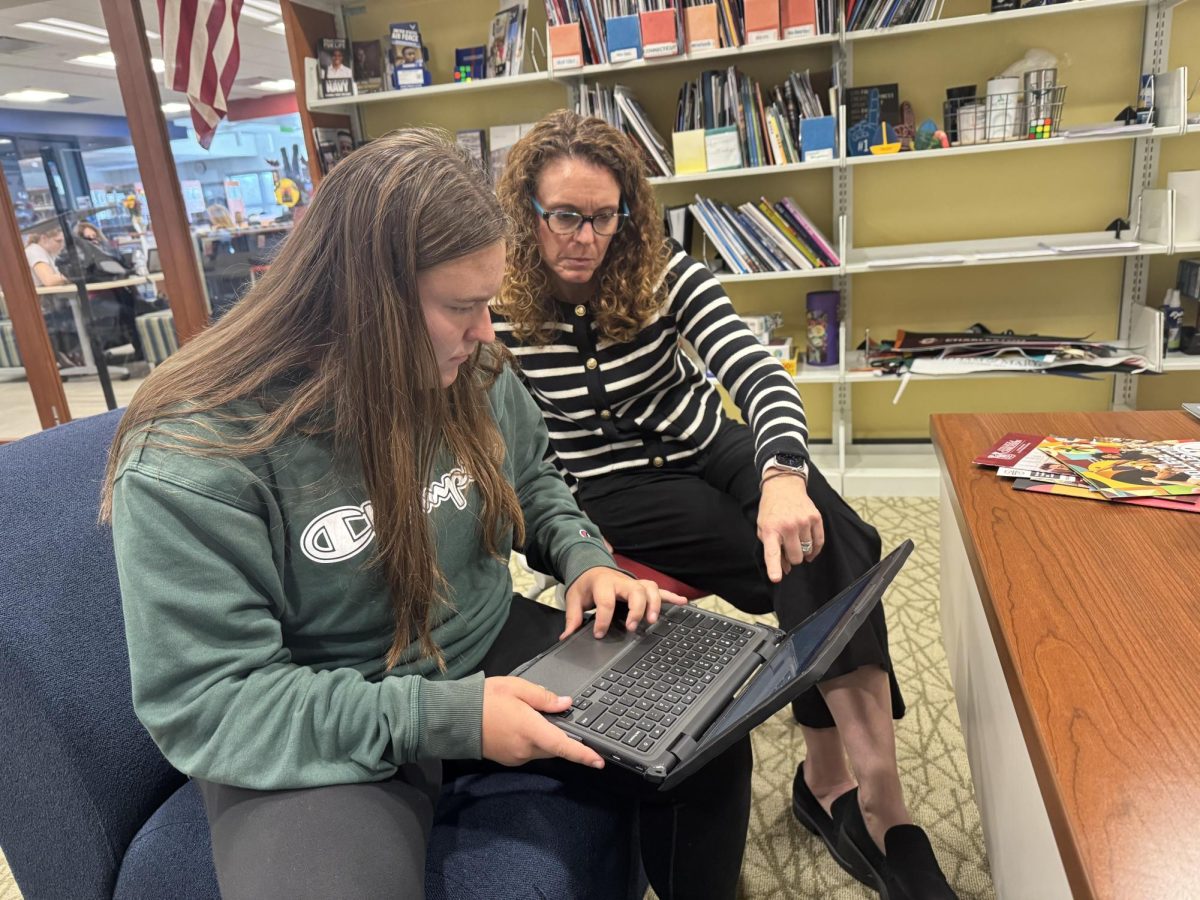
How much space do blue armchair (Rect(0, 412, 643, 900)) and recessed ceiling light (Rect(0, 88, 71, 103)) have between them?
415 cm

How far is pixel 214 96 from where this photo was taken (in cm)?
334

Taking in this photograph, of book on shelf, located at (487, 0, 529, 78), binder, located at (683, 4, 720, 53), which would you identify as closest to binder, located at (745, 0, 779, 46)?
binder, located at (683, 4, 720, 53)

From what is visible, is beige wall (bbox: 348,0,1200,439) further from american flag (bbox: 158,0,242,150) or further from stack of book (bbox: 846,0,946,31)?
american flag (bbox: 158,0,242,150)

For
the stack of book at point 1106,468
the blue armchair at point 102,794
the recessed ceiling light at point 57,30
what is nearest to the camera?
the blue armchair at point 102,794

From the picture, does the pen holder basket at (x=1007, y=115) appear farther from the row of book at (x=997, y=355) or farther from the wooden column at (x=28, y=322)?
the wooden column at (x=28, y=322)

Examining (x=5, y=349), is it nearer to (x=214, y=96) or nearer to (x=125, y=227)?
(x=125, y=227)

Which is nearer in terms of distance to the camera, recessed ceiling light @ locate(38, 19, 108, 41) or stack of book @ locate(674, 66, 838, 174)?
stack of book @ locate(674, 66, 838, 174)

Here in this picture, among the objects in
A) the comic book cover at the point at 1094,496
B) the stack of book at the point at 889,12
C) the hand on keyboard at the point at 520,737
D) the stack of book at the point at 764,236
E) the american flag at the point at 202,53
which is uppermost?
the american flag at the point at 202,53

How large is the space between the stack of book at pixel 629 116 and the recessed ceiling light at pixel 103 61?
1759 millimetres

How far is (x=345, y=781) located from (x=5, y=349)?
15.2 feet

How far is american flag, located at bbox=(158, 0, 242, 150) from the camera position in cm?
318

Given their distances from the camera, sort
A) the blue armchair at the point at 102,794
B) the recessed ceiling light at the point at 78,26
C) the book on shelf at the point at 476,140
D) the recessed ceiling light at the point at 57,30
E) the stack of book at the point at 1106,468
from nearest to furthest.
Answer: the blue armchair at the point at 102,794, the stack of book at the point at 1106,468, the book on shelf at the point at 476,140, the recessed ceiling light at the point at 78,26, the recessed ceiling light at the point at 57,30

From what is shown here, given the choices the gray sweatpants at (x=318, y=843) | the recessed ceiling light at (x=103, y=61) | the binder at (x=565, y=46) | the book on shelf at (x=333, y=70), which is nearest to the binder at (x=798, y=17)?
the binder at (x=565, y=46)

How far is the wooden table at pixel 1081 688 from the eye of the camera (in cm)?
55
